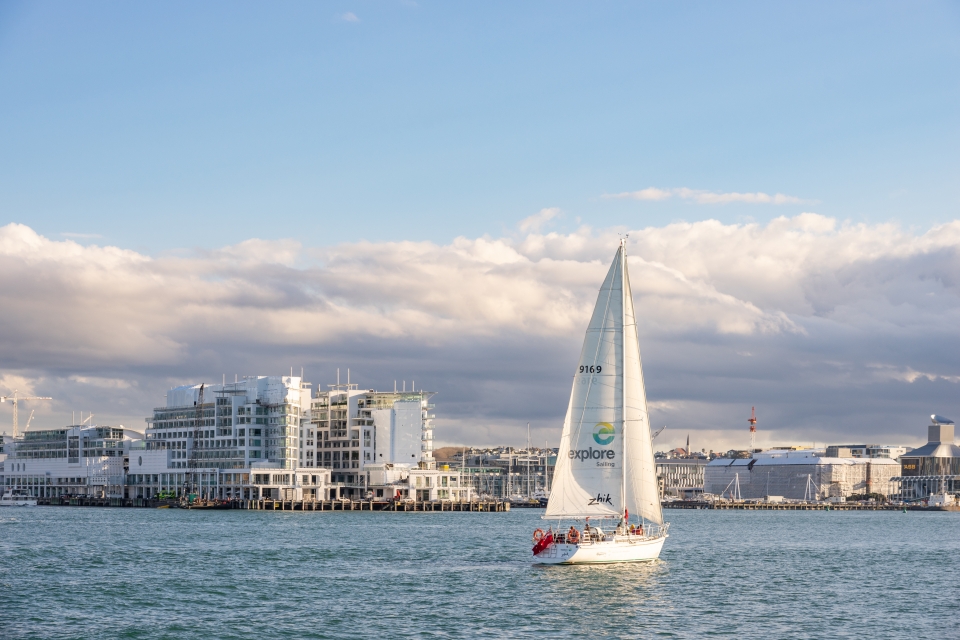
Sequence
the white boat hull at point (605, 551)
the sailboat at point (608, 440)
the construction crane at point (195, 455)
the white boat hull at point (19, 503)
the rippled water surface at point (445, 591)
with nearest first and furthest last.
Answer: the rippled water surface at point (445, 591)
the white boat hull at point (605, 551)
the sailboat at point (608, 440)
the construction crane at point (195, 455)
the white boat hull at point (19, 503)

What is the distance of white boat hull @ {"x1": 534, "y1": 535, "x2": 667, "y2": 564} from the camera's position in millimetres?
52250

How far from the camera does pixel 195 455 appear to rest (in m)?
180

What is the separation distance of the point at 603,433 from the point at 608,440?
1.23 ft

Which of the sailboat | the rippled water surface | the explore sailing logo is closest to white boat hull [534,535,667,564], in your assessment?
the sailboat

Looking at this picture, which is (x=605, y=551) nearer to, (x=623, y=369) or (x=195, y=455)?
(x=623, y=369)

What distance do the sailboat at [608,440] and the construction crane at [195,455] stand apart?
13204 cm

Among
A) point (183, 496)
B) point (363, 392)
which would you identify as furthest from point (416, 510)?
point (183, 496)

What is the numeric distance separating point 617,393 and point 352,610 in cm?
1532

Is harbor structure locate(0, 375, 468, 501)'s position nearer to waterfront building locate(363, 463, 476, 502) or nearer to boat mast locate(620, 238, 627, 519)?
waterfront building locate(363, 463, 476, 502)

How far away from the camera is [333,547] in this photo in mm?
78000

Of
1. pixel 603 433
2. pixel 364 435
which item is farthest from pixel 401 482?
pixel 603 433

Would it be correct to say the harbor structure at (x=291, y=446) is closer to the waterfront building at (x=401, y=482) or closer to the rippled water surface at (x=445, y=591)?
the waterfront building at (x=401, y=482)

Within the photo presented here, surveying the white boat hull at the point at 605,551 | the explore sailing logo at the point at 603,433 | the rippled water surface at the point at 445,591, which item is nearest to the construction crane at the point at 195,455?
the rippled water surface at the point at 445,591

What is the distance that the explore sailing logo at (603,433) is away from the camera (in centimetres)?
5369
